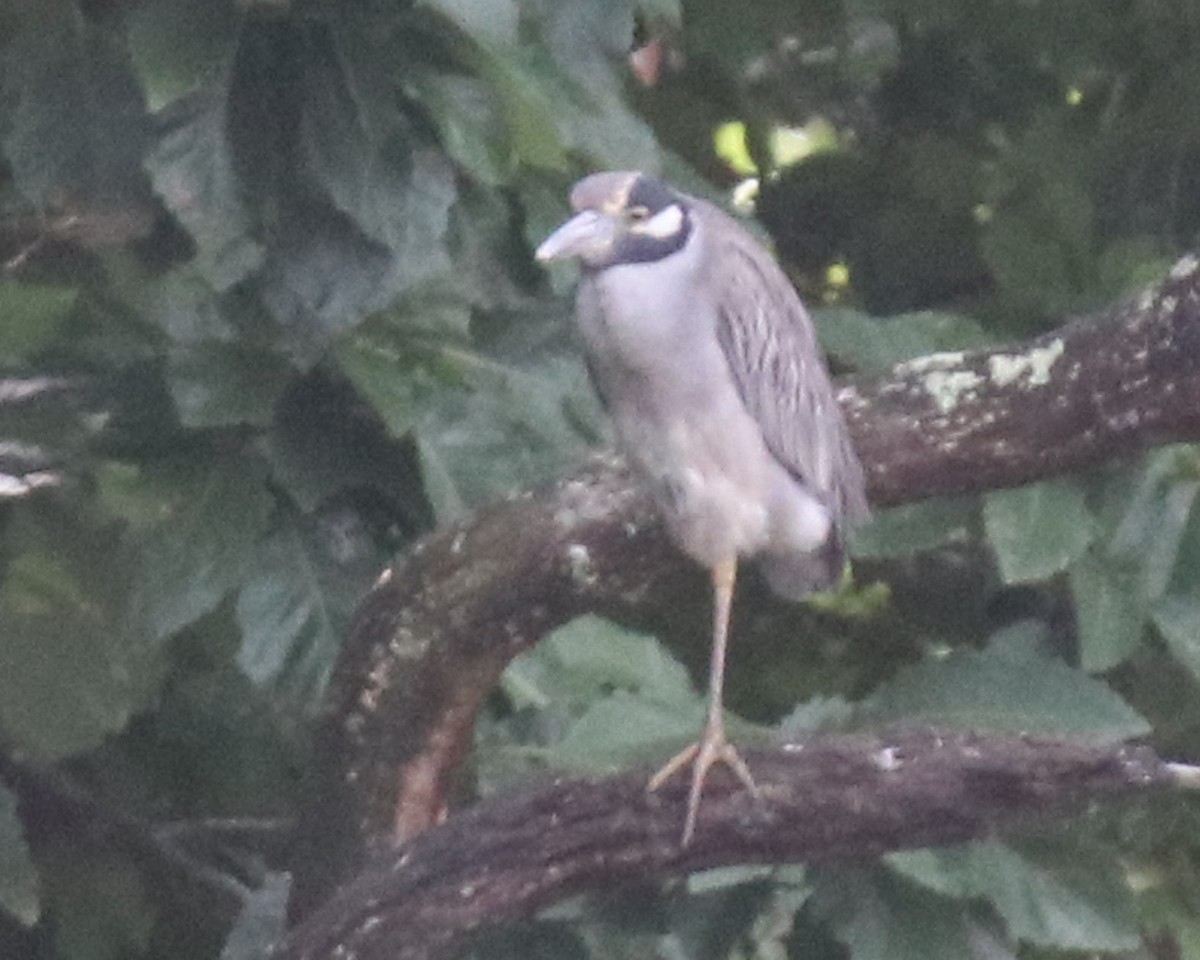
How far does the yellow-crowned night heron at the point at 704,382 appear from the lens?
2.54 meters

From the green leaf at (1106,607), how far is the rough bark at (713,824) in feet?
1.25

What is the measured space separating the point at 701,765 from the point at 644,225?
583 mm

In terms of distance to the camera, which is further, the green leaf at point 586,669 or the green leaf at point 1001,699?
the green leaf at point 586,669

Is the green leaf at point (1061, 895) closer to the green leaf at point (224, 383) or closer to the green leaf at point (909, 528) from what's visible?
the green leaf at point (909, 528)

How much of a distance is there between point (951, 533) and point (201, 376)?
874 mm

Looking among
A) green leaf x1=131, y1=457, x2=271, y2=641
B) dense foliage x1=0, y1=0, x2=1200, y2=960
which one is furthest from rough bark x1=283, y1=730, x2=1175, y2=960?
green leaf x1=131, y1=457, x2=271, y2=641

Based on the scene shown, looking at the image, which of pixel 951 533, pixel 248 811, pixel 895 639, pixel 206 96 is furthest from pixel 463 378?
pixel 895 639

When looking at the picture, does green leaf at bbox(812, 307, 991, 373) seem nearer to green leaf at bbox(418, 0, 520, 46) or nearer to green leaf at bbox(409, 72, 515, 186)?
green leaf at bbox(409, 72, 515, 186)

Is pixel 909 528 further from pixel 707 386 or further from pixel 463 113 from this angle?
pixel 463 113

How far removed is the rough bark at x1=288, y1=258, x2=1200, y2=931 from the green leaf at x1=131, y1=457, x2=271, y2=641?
15 centimetres


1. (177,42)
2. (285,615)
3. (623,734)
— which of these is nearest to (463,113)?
(177,42)

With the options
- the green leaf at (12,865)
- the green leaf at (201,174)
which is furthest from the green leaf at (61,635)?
the green leaf at (201,174)

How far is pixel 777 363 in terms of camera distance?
2.63m

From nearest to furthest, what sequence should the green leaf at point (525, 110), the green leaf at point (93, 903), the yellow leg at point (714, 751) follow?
the yellow leg at point (714, 751), the green leaf at point (525, 110), the green leaf at point (93, 903)
